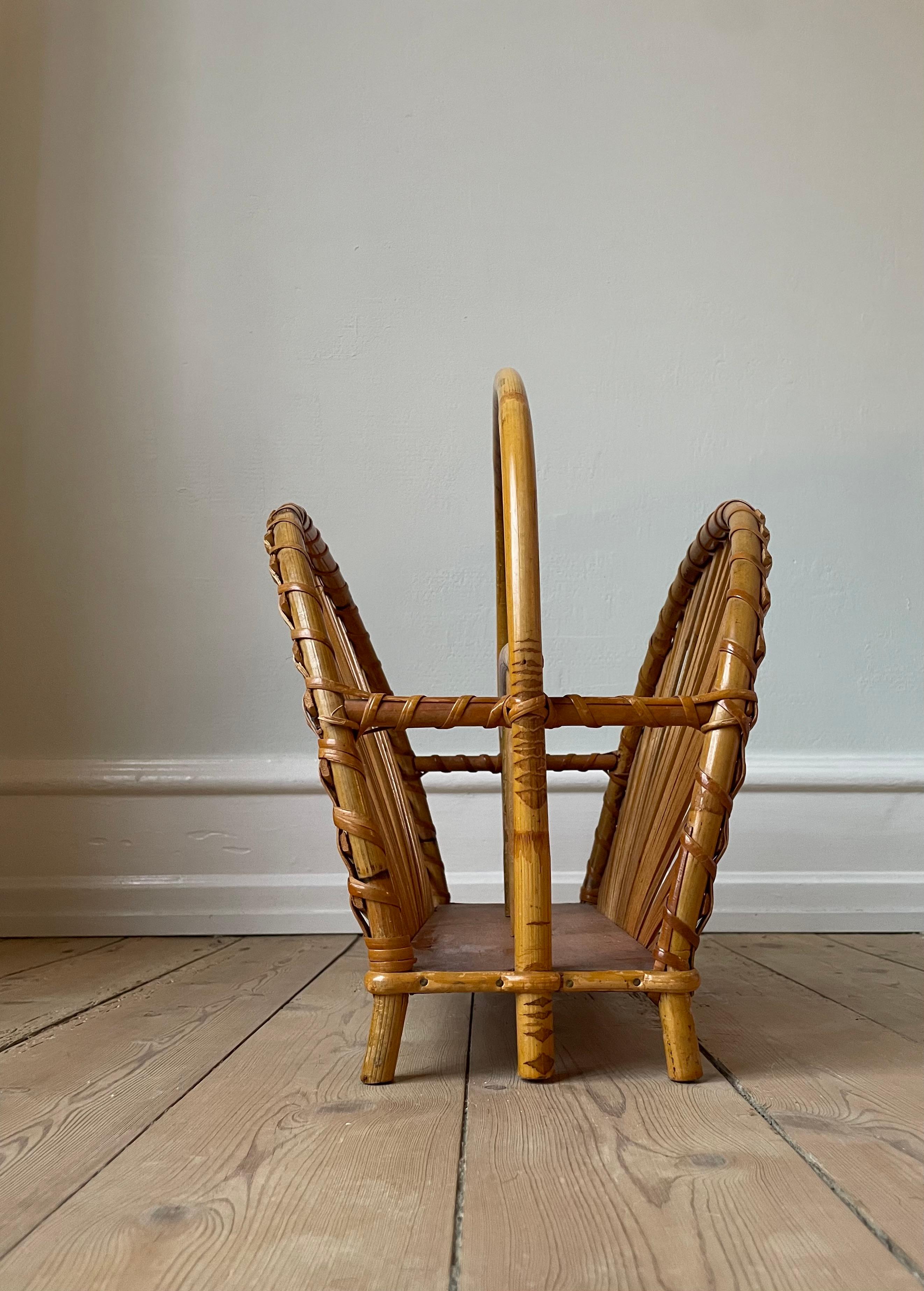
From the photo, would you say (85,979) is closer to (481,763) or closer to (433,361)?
(481,763)

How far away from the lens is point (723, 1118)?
1.97 ft

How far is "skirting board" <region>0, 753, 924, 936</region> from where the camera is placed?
147cm

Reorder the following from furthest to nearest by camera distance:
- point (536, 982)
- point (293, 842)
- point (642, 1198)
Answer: point (293, 842)
point (536, 982)
point (642, 1198)

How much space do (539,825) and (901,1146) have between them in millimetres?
284

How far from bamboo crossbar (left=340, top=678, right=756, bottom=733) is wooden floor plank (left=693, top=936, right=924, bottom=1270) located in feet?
0.86

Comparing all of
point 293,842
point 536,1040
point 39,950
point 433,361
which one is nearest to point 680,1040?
point 536,1040

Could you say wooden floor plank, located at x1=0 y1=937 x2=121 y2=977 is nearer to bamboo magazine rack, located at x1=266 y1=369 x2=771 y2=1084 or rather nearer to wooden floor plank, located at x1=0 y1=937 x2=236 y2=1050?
wooden floor plank, located at x1=0 y1=937 x2=236 y2=1050

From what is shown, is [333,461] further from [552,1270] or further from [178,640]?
[552,1270]

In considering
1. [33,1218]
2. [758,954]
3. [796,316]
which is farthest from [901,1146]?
[796,316]

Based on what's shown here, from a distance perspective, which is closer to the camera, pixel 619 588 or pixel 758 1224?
pixel 758 1224

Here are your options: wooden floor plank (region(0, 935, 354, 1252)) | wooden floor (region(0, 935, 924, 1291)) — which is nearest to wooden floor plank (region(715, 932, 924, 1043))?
wooden floor (region(0, 935, 924, 1291))

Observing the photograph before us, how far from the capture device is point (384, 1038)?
27.0 inches

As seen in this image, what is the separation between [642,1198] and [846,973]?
741 mm

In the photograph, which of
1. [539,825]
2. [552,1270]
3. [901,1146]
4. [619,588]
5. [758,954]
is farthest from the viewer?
[619,588]
